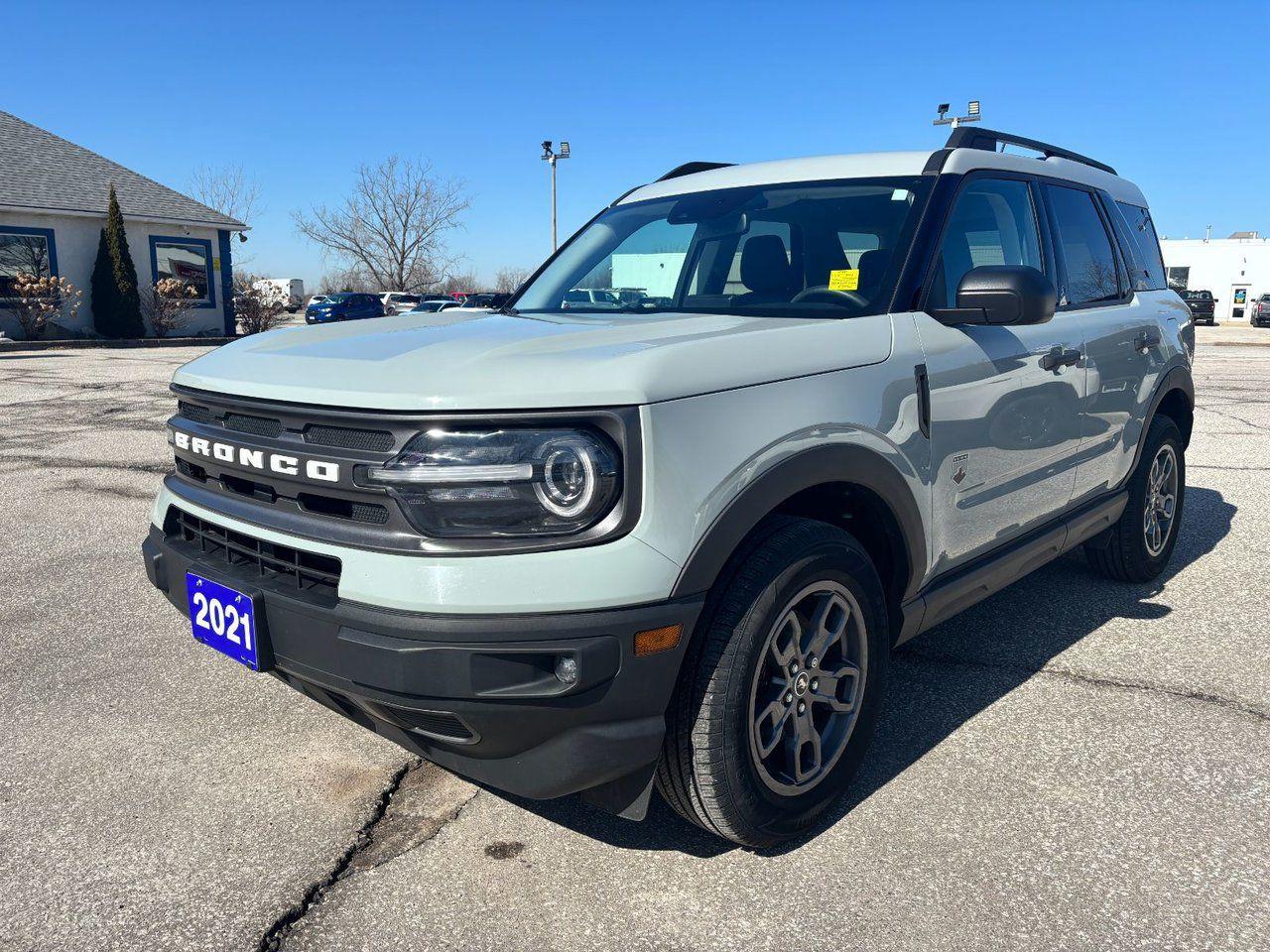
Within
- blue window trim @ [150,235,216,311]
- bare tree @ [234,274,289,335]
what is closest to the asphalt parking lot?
blue window trim @ [150,235,216,311]

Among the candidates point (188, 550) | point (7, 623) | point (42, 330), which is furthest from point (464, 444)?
point (42, 330)

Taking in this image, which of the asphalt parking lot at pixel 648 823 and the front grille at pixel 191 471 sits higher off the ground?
the front grille at pixel 191 471

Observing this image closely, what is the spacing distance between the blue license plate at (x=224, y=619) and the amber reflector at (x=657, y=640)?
0.92 meters

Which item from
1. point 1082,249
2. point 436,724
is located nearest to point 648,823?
point 436,724

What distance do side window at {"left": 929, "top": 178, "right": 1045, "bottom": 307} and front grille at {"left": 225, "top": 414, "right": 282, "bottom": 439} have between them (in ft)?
6.35

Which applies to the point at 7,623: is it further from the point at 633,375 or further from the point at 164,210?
the point at 164,210

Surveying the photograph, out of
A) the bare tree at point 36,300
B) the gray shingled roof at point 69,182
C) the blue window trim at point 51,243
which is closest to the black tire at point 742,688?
the bare tree at point 36,300

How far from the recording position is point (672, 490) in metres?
2.07

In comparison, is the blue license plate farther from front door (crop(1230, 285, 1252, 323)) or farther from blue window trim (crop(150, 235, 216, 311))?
front door (crop(1230, 285, 1252, 323))

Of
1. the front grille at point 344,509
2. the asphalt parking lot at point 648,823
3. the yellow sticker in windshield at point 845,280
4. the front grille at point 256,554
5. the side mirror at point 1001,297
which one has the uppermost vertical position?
the yellow sticker in windshield at point 845,280

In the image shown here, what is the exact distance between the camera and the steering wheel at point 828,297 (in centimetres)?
291

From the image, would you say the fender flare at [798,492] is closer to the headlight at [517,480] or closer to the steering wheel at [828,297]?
the headlight at [517,480]

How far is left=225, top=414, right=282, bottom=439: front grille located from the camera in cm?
236

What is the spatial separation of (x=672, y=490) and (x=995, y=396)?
4.98ft
